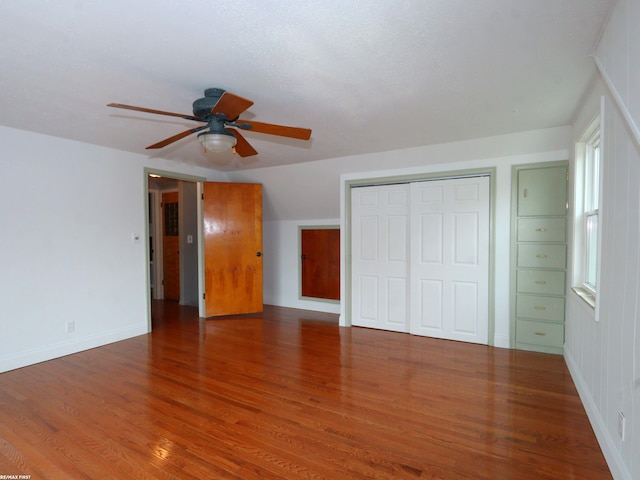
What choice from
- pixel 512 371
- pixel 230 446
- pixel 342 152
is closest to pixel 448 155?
pixel 342 152

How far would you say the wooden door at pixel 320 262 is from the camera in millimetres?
5605

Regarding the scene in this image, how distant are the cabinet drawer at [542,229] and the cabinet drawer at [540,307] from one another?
24.0 inches

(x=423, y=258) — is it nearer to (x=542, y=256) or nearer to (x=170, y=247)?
(x=542, y=256)

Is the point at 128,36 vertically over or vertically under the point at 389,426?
over

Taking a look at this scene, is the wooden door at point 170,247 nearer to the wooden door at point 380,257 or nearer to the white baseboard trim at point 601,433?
the wooden door at point 380,257

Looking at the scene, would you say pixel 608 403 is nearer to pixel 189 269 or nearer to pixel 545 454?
pixel 545 454

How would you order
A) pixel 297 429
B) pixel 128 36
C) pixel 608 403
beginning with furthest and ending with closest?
pixel 297 429, pixel 608 403, pixel 128 36

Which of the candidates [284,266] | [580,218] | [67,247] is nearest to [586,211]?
[580,218]

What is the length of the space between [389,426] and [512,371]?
1.57 m

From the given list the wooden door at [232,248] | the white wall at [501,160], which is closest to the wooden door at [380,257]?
the white wall at [501,160]

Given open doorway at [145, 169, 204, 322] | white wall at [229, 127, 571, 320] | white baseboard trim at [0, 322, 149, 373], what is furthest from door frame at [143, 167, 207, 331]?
open doorway at [145, 169, 204, 322]

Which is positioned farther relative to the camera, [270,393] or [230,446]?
[270,393]

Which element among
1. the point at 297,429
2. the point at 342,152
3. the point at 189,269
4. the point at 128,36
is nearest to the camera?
the point at 128,36

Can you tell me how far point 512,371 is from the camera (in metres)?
3.20
